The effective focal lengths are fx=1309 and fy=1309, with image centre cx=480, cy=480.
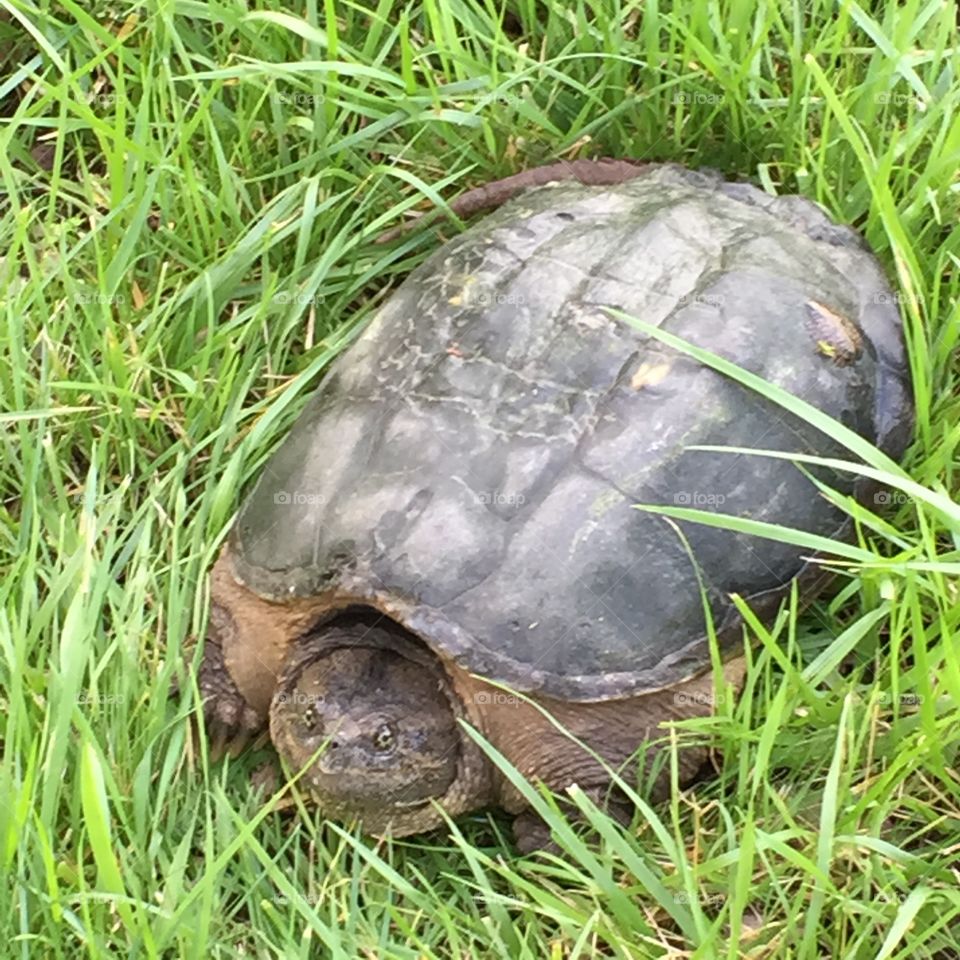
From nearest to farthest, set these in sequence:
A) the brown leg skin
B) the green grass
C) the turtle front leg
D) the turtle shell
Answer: the green grass → the turtle shell → the turtle front leg → the brown leg skin

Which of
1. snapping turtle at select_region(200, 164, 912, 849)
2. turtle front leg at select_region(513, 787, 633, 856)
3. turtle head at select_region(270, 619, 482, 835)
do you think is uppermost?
snapping turtle at select_region(200, 164, 912, 849)

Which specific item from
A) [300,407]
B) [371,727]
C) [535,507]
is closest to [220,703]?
[371,727]

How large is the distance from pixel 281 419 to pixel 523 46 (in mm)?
922

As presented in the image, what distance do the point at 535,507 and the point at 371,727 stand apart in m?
0.44

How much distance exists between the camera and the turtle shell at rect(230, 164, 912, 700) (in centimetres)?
203

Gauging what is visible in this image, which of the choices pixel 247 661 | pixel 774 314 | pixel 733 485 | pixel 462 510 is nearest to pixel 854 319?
pixel 774 314

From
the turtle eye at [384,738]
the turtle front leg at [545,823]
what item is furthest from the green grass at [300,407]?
the turtle eye at [384,738]

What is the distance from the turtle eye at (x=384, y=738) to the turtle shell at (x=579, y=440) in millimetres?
167

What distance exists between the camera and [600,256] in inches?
89.7

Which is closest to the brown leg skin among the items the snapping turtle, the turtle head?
the snapping turtle

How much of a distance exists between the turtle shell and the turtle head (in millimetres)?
119

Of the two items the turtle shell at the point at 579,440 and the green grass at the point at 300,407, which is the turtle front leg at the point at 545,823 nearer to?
the green grass at the point at 300,407

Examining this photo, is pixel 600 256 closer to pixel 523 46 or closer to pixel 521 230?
pixel 521 230

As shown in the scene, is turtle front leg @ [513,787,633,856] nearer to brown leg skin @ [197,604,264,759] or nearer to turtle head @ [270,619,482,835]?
turtle head @ [270,619,482,835]
